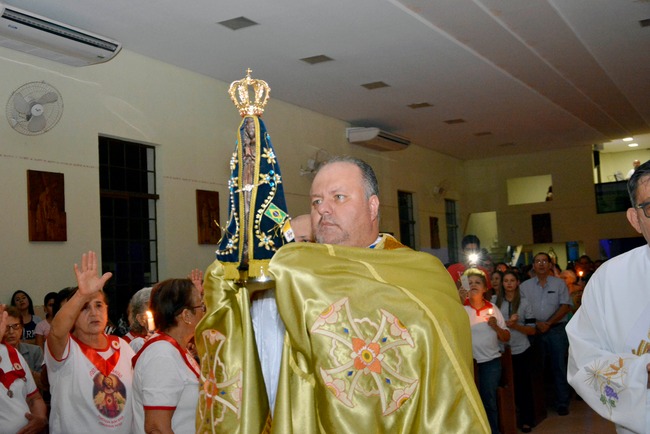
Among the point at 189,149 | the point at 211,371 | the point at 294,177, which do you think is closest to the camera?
the point at 211,371

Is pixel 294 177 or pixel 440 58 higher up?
pixel 440 58

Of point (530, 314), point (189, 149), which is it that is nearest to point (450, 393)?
point (530, 314)

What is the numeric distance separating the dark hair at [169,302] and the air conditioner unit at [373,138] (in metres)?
9.45

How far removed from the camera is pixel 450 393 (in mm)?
1963

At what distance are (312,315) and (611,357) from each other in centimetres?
122

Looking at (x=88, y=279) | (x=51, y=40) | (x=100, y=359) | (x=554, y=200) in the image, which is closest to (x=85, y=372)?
(x=100, y=359)

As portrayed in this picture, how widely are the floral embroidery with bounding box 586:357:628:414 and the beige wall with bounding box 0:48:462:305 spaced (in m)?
6.14

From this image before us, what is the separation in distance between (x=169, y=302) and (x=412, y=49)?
256 inches

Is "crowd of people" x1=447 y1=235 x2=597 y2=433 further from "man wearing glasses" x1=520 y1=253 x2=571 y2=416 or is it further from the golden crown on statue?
the golden crown on statue

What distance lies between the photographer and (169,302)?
3551 millimetres

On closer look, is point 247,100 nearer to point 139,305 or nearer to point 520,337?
point 139,305

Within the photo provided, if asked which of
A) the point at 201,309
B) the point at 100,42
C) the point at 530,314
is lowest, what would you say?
the point at 530,314

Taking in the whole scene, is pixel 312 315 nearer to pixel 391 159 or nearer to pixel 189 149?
pixel 189 149

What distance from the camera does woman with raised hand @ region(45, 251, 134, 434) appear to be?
3.45 metres
